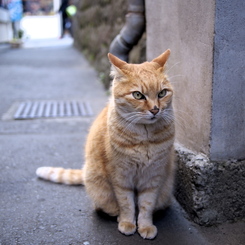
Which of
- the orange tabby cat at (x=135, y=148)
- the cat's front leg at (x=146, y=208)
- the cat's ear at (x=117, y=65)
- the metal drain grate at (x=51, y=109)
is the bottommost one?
the metal drain grate at (x=51, y=109)

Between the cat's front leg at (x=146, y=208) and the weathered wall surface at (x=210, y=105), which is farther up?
the weathered wall surface at (x=210, y=105)

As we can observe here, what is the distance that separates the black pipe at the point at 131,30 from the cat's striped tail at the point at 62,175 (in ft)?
5.10

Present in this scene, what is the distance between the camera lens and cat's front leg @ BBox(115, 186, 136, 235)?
211 centimetres

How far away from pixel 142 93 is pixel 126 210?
74 centimetres

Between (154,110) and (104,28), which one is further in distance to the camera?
(104,28)

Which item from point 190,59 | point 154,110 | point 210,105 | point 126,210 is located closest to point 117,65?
point 154,110

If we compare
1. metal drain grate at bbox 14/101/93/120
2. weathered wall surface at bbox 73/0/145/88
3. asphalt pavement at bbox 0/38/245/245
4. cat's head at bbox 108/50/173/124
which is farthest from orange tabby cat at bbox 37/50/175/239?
metal drain grate at bbox 14/101/93/120

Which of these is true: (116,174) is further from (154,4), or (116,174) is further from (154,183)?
(154,4)

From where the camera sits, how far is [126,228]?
6.91 feet

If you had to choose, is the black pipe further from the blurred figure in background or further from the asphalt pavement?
the blurred figure in background

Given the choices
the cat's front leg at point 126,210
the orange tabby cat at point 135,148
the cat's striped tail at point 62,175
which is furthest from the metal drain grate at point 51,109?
the cat's front leg at point 126,210

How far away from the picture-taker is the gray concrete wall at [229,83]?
1.87 metres

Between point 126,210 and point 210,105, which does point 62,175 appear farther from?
point 210,105

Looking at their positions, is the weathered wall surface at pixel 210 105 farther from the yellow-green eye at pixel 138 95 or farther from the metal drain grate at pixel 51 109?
the metal drain grate at pixel 51 109
